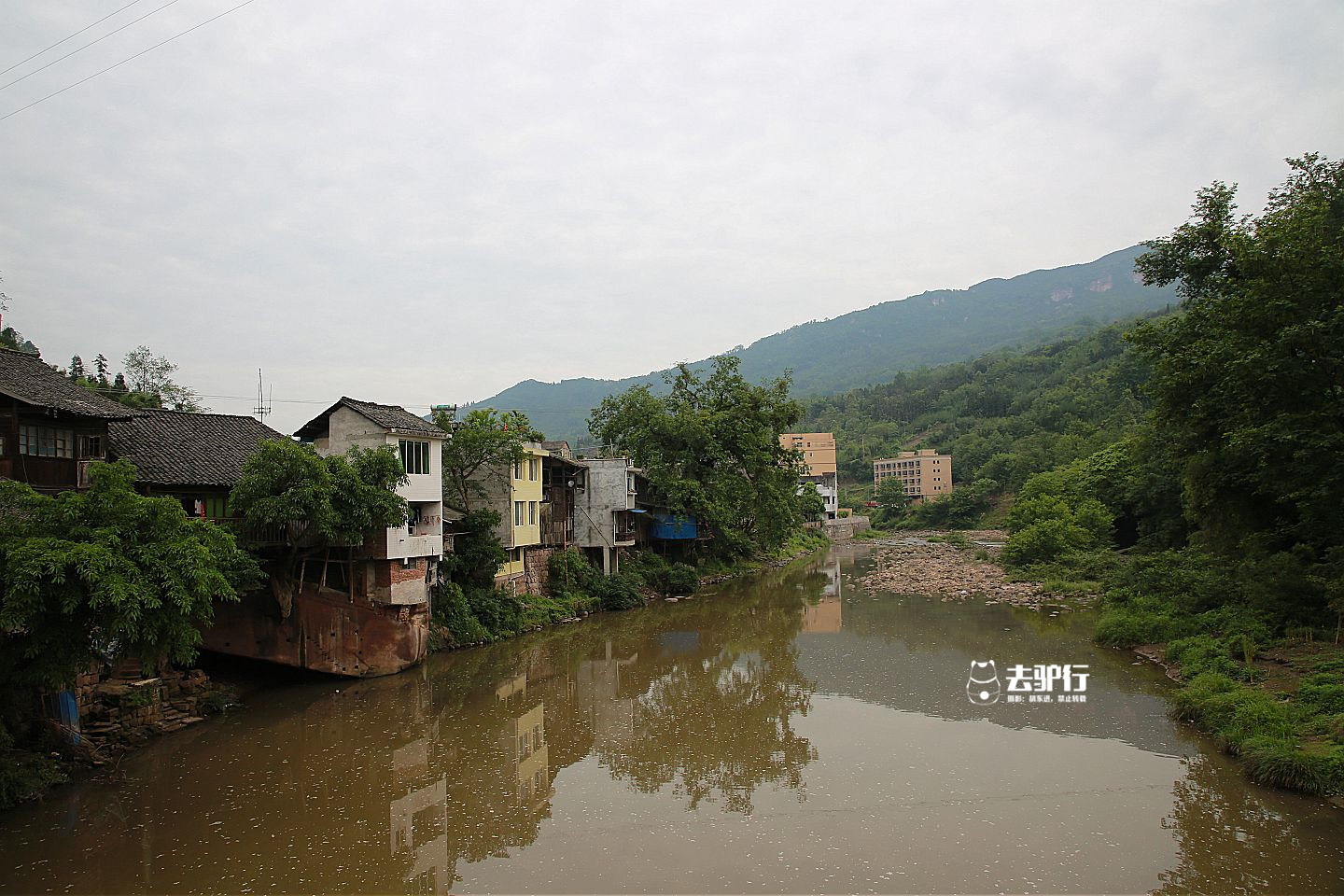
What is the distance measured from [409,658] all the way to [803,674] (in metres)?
10.2

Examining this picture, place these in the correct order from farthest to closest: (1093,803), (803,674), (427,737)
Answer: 1. (803,674)
2. (427,737)
3. (1093,803)

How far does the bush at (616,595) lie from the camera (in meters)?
32.0

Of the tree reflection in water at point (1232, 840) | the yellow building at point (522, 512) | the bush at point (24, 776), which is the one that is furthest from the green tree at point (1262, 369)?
the bush at point (24, 776)

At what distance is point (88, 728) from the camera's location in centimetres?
1461

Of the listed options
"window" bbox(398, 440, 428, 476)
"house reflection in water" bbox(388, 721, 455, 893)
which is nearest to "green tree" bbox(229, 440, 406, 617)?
"window" bbox(398, 440, 428, 476)

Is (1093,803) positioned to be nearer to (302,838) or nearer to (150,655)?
(302,838)

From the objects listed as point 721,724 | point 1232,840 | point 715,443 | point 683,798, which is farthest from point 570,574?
point 1232,840

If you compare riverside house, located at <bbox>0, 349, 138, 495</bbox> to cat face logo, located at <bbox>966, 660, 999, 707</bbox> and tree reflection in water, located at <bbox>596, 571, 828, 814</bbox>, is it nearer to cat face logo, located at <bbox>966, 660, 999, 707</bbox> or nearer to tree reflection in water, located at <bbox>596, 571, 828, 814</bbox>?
tree reflection in water, located at <bbox>596, 571, 828, 814</bbox>

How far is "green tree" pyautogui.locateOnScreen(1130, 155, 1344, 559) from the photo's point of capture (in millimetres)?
15461

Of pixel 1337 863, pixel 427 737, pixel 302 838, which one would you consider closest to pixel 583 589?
pixel 427 737

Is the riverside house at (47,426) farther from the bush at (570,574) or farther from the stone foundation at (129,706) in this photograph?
the bush at (570,574)

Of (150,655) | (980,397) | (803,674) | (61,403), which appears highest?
(980,397)

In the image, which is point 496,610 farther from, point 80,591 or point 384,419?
point 80,591

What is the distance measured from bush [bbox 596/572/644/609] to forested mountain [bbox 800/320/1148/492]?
137 ft
